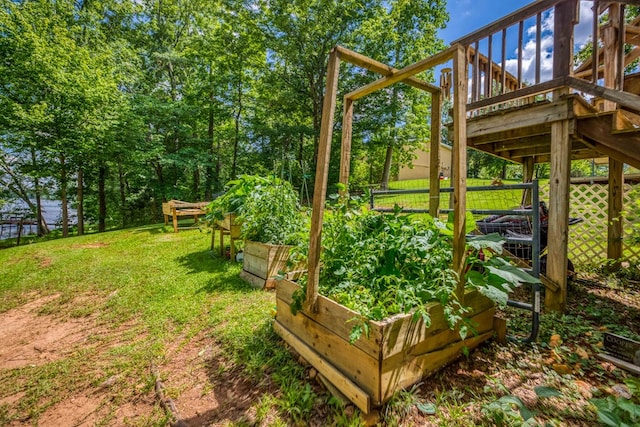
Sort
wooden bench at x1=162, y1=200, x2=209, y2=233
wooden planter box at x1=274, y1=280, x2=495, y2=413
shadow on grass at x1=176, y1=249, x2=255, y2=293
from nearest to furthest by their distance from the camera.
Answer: wooden planter box at x1=274, y1=280, x2=495, y2=413, shadow on grass at x1=176, y1=249, x2=255, y2=293, wooden bench at x1=162, y1=200, x2=209, y2=233

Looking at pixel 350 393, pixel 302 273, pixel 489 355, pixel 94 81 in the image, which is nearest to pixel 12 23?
pixel 94 81

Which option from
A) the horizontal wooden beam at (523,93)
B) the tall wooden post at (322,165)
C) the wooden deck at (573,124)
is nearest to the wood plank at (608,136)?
the wooden deck at (573,124)

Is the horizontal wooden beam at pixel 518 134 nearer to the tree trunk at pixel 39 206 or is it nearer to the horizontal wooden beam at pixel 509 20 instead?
the horizontal wooden beam at pixel 509 20

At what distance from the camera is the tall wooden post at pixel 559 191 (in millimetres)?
2387

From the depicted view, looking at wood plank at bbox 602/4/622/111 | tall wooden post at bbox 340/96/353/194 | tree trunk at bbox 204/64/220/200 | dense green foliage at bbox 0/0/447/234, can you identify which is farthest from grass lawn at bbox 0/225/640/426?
tree trunk at bbox 204/64/220/200

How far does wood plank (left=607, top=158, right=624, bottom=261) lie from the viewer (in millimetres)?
3459

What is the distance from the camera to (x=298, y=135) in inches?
504

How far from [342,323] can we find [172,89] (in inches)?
596

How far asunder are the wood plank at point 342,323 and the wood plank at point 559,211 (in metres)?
2.26

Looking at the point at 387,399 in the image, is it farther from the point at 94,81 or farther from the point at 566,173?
the point at 94,81

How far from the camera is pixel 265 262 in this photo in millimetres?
3055

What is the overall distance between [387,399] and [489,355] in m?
0.91

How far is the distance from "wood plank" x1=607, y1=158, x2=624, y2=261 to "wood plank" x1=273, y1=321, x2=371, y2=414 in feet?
13.4

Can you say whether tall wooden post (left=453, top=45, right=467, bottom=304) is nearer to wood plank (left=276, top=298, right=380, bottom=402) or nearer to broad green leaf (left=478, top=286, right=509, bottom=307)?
broad green leaf (left=478, top=286, right=509, bottom=307)
